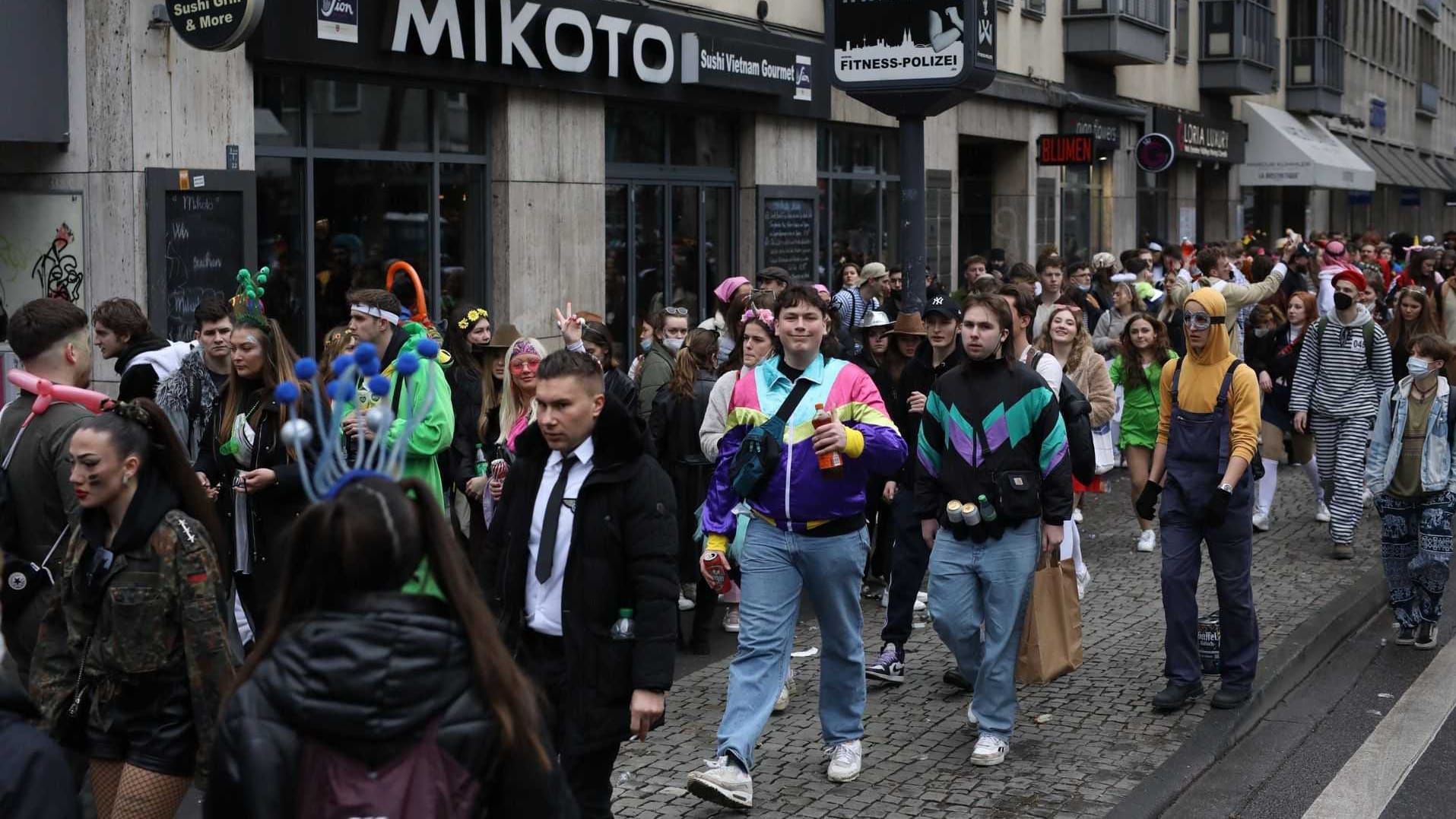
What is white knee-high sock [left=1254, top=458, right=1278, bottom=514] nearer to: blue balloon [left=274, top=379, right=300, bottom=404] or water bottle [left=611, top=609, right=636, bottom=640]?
water bottle [left=611, top=609, right=636, bottom=640]

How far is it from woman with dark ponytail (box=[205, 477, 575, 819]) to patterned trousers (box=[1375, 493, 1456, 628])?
7.63 m

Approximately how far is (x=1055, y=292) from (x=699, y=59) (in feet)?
12.9

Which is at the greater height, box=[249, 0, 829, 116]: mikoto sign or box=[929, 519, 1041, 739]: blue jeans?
box=[249, 0, 829, 116]: mikoto sign

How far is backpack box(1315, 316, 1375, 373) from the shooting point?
38.9 ft

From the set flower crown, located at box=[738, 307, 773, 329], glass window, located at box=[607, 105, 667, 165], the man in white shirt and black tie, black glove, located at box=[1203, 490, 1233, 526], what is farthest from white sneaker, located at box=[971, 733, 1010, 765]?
Answer: glass window, located at box=[607, 105, 667, 165]

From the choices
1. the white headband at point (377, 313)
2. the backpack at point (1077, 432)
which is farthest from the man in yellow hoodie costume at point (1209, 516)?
the white headband at point (377, 313)

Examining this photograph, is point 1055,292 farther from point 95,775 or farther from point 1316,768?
point 95,775

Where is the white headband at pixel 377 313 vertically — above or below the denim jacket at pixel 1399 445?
above

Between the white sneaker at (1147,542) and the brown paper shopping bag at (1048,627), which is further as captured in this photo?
the white sneaker at (1147,542)

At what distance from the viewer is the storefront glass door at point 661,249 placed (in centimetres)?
1537

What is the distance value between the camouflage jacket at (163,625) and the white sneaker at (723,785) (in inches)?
80.3

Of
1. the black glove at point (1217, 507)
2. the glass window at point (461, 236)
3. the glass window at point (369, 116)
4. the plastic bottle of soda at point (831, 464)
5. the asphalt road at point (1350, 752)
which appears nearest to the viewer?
the plastic bottle of soda at point (831, 464)

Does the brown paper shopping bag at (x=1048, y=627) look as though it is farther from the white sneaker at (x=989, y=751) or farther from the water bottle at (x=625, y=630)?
the water bottle at (x=625, y=630)

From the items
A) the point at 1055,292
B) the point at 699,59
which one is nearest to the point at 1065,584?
the point at 1055,292
